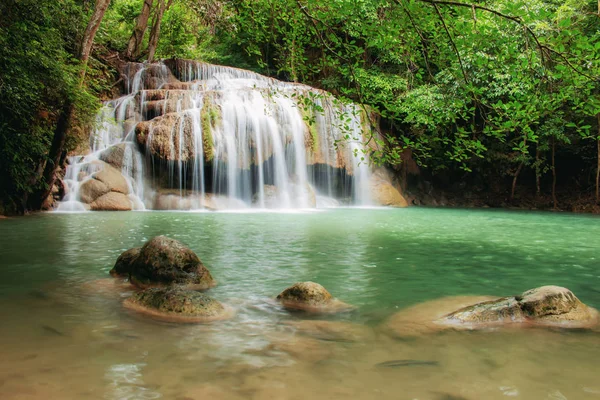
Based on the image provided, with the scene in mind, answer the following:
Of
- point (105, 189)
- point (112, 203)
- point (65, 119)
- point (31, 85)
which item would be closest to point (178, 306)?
point (31, 85)

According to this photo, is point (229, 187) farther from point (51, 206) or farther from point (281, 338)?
point (281, 338)

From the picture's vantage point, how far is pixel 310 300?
4812 millimetres

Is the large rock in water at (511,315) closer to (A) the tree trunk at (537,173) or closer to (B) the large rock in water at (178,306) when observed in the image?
(B) the large rock in water at (178,306)

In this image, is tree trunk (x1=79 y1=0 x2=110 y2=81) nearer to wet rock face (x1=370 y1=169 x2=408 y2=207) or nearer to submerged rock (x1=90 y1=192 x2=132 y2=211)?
submerged rock (x1=90 y1=192 x2=132 y2=211)

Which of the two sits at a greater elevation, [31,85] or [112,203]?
[31,85]

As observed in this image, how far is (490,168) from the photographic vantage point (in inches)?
993

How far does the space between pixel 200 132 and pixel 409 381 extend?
637 inches

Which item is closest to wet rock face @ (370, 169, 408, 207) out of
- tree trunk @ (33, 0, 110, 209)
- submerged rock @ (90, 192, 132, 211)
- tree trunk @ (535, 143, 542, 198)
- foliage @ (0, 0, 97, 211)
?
tree trunk @ (535, 143, 542, 198)

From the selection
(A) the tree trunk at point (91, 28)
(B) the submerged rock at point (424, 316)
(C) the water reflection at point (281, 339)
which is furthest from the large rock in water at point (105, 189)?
(B) the submerged rock at point (424, 316)

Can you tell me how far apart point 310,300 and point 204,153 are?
14.2 metres

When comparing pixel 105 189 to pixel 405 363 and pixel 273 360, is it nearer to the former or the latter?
pixel 273 360

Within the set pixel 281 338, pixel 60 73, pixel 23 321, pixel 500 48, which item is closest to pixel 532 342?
pixel 281 338

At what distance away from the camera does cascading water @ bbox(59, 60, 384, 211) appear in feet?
56.2

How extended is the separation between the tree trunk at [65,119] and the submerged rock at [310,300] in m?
9.46
